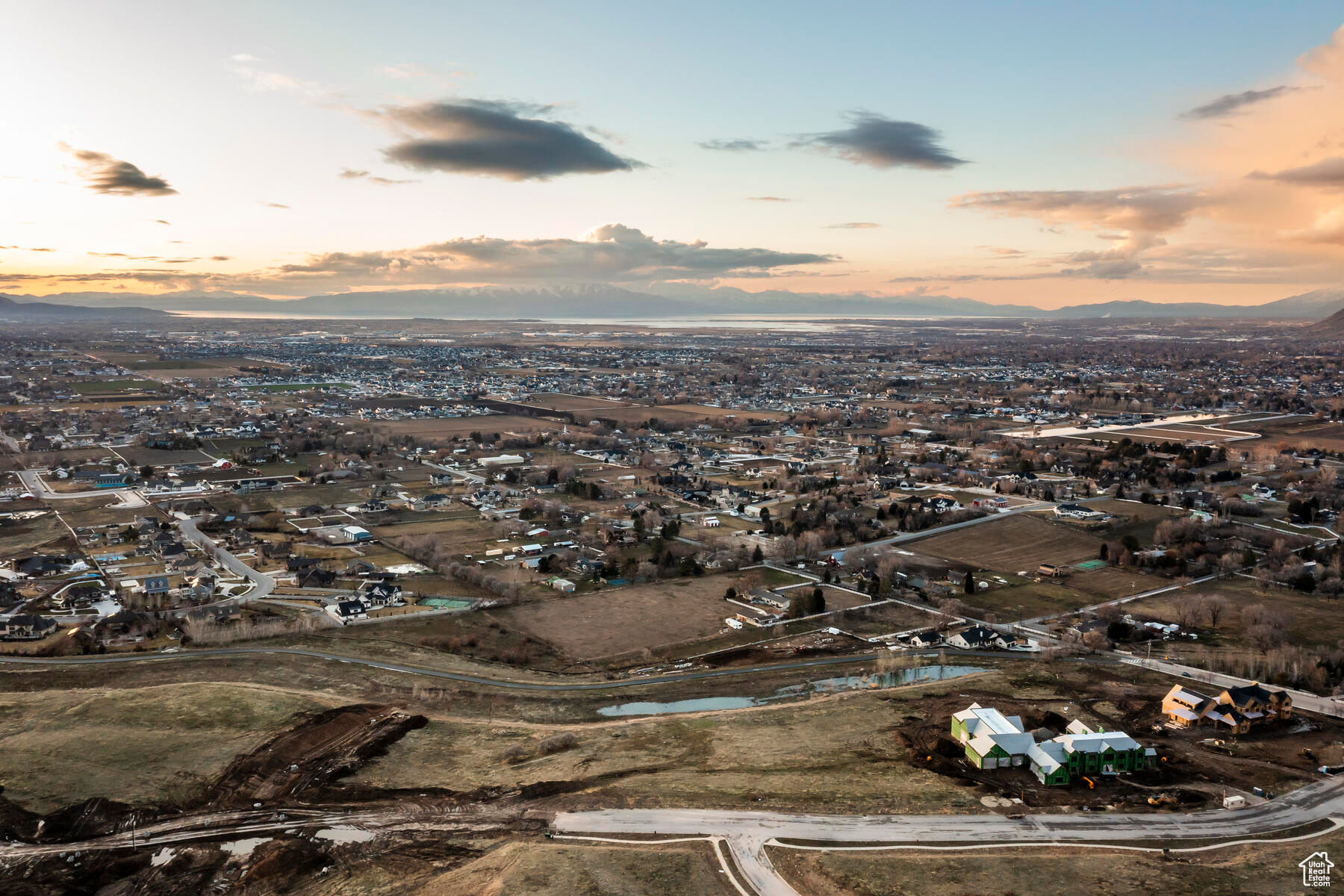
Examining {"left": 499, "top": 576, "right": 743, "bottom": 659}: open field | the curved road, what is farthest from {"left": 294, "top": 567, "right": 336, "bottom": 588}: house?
{"left": 499, "top": 576, "right": 743, "bottom": 659}: open field

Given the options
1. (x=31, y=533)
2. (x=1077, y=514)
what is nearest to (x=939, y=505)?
(x=1077, y=514)

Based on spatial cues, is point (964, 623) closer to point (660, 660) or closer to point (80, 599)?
point (660, 660)

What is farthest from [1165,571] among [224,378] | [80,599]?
[224,378]

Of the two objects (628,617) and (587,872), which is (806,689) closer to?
(628,617)

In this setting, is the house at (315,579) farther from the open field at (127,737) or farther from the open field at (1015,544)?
the open field at (1015,544)
